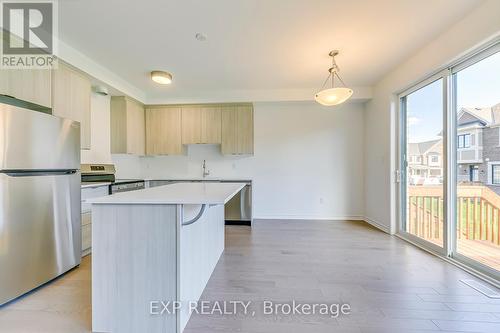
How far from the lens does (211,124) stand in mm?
4504

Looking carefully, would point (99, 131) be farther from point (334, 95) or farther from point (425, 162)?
point (425, 162)

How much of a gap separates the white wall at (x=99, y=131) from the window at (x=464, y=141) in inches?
200

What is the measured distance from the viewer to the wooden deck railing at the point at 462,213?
2204mm

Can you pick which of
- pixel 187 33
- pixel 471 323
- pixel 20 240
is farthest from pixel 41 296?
pixel 471 323

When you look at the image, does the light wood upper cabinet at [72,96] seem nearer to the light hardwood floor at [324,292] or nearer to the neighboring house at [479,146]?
the light hardwood floor at [324,292]

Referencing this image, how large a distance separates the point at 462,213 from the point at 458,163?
0.58 meters

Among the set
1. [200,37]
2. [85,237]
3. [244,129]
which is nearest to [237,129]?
[244,129]

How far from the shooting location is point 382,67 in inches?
131

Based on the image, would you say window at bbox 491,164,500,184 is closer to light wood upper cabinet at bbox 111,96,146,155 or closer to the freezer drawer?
the freezer drawer

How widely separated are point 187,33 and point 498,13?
2914mm

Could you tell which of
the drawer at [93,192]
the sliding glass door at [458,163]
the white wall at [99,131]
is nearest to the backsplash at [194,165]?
the white wall at [99,131]

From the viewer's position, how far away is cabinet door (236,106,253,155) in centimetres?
446

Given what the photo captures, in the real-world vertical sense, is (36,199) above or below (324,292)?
above

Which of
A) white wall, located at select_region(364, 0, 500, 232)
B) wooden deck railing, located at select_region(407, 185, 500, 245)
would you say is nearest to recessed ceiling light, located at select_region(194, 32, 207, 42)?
white wall, located at select_region(364, 0, 500, 232)
